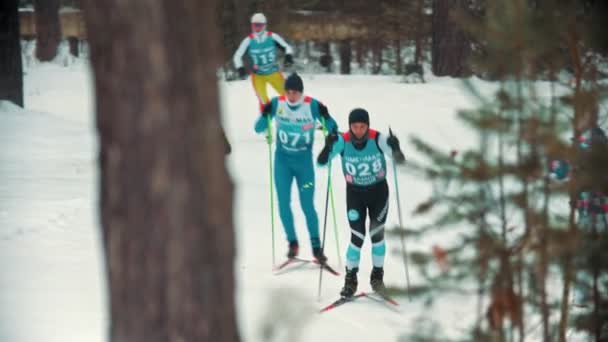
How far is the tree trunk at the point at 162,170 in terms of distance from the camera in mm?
3191

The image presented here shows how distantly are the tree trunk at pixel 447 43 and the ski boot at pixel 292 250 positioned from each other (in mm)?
12135

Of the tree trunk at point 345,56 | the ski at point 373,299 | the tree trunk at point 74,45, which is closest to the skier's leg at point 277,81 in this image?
the ski at point 373,299

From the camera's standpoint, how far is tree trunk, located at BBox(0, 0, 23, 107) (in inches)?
595

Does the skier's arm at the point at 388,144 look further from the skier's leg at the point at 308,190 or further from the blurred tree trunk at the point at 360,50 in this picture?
the blurred tree trunk at the point at 360,50

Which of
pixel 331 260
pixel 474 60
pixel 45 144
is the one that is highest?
pixel 474 60

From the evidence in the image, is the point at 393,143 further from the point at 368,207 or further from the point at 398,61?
the point at 398,61

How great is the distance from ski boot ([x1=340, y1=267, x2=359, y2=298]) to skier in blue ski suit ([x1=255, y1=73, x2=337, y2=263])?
793 millimetres

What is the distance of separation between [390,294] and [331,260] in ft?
18.3

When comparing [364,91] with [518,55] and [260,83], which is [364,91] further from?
[518,55]

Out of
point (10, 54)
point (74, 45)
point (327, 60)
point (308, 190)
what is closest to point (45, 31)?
point (74, 45)

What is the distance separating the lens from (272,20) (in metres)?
24.4

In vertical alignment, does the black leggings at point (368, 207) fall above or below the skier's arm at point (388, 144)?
below

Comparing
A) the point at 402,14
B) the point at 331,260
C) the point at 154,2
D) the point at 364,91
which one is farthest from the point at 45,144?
the point at 402,14

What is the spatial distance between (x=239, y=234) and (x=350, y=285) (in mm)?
2445
